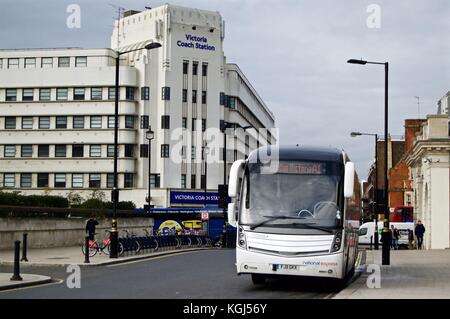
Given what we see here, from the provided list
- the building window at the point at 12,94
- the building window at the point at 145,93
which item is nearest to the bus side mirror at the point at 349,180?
the building window at the point at 145,93

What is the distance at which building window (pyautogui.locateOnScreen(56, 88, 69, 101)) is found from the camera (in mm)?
85562

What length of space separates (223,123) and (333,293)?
70.6 meters

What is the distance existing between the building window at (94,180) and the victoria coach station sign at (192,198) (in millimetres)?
8943

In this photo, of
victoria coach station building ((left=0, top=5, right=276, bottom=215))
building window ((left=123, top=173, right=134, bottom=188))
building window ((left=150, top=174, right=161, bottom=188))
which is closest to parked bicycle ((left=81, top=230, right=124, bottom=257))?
victoria coach station building ((left=0, top=5, right=276, bottom=215))

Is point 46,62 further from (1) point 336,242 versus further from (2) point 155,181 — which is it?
(1) point 336,242

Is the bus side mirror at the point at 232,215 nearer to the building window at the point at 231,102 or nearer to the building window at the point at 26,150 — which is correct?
the building window at the point at 26,150

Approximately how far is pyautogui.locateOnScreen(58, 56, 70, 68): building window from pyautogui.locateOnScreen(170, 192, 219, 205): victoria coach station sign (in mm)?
18942

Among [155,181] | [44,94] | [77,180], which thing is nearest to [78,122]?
[44,94]

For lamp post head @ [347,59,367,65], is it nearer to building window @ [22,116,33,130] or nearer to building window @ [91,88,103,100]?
building window @ [91,88,103,100]

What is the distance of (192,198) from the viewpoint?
82812mm

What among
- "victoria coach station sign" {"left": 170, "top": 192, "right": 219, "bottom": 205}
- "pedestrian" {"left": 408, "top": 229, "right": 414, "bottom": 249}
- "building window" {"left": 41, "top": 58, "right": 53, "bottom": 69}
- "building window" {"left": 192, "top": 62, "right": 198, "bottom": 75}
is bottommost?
"pedestrian" {"left": 408, "top": 229, "right": 414, "bottom": 249}

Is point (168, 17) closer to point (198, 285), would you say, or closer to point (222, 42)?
point (222, 42)

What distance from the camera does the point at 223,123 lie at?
88438mm

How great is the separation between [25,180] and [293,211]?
7349 cm
